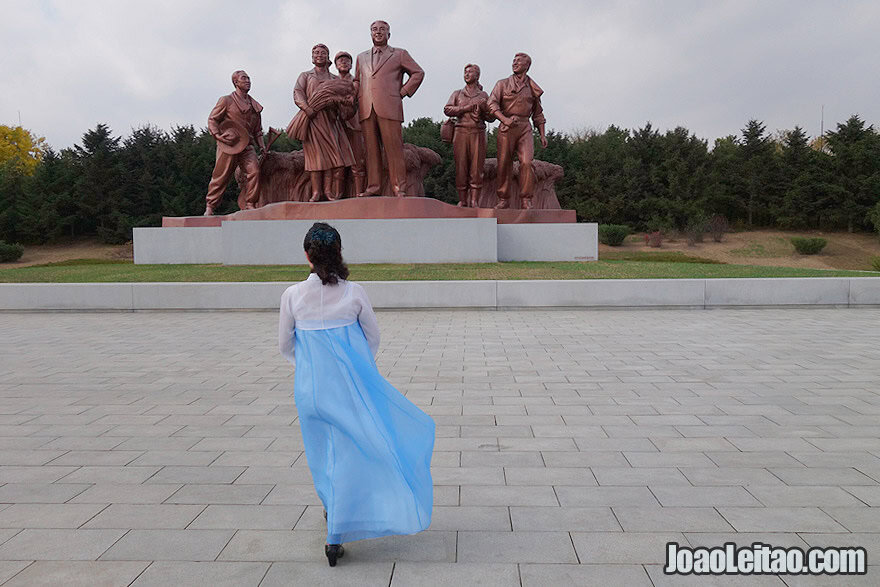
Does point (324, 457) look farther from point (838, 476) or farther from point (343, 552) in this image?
point (838, 476)

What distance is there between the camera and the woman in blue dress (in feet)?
8.38

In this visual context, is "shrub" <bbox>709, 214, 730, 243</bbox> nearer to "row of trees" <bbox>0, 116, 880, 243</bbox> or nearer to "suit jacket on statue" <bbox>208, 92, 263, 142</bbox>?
"row of trees" <bbox>0, 116, 880, 243</bbox>

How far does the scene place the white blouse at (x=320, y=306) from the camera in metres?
2.74

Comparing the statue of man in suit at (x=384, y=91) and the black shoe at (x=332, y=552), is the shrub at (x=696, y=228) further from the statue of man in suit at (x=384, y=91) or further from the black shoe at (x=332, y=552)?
the black shoe at (x=332, y=552)

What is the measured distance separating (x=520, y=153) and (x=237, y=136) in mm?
7141

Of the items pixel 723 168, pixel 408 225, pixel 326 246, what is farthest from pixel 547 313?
pixel 723 168

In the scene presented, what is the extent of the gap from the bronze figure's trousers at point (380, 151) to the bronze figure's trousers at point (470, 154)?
203 centimetres

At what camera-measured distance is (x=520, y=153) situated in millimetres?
17219

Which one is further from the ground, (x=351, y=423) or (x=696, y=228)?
(x=696, y=228)

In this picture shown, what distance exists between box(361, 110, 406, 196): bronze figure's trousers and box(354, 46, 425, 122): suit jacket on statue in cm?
21

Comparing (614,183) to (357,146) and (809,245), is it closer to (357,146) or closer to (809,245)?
(809,245)

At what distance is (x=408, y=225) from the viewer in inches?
608

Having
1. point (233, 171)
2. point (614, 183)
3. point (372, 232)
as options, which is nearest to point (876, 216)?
point (614, 183)

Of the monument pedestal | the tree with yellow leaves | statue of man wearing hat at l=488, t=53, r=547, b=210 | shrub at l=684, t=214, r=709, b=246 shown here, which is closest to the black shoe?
the monument pedestal
